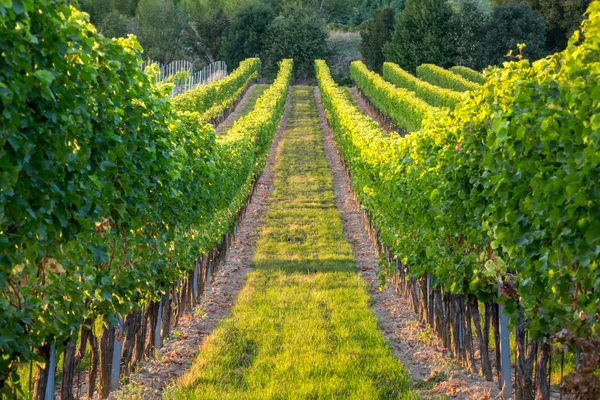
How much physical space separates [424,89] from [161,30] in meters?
45.6

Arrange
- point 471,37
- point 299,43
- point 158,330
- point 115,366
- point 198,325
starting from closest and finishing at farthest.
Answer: point 115,366, point 158,330, point 198,325, point 471,37, point 299,43

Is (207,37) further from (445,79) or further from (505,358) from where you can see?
(505,358)

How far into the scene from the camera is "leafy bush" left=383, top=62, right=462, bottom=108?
111 feet

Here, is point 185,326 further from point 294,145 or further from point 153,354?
point 294,145

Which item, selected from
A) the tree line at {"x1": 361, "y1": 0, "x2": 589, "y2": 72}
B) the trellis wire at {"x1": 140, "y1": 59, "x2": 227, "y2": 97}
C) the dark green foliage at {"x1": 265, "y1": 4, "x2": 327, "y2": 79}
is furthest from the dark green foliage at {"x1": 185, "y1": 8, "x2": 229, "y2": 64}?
the tree line at {"x1": 361, "y1": 0, "x2": 589, "y2": 72}

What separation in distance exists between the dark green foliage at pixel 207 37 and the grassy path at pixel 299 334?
6125cm

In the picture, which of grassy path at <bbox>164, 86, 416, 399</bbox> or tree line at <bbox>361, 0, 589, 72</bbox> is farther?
tree line at <bbox>361, 0, 589, 72</bbox>

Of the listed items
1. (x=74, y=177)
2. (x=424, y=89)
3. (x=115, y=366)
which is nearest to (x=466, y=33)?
(x=424, y=89)

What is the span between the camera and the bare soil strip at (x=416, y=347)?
8672 millimetres

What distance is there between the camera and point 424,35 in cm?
6575

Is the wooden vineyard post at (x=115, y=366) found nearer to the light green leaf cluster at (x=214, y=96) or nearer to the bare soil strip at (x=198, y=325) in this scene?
the bare soil strip at (x=198, y=325)

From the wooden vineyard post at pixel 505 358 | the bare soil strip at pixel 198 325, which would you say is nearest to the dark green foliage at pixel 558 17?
the bare soil strip at pixel 198 325

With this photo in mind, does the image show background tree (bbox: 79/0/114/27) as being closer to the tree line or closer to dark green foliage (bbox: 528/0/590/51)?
the tree line

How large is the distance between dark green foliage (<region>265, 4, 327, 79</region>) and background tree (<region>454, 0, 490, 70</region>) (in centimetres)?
1192
